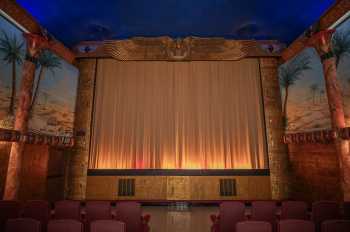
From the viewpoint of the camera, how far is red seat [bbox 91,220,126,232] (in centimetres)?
271

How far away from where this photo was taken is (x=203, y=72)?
10.4 metres

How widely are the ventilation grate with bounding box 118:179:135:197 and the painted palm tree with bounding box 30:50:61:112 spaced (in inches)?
178

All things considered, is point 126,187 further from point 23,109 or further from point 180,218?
point 23,109

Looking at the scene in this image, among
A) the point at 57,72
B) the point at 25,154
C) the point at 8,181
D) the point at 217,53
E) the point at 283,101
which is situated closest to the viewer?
the point at 8,181

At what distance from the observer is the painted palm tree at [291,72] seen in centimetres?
790

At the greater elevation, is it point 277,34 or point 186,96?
point 277,34

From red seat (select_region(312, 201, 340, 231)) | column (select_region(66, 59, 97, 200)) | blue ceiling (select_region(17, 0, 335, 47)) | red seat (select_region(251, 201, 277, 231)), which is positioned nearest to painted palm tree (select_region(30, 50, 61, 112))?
blue ceiling (select_region(17, 0, 335, 47))

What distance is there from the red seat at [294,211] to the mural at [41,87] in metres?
7.43

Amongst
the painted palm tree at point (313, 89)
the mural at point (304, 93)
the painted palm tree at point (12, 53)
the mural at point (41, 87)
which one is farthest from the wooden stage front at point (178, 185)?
the painted palm tree at point (12, 53)

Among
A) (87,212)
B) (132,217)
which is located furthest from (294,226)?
(87,212)

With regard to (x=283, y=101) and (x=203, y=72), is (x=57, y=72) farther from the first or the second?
(x=283, y=101)

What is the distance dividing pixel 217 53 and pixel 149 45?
127 inches

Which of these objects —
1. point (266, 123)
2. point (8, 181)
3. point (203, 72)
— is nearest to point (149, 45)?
point (203, 72)

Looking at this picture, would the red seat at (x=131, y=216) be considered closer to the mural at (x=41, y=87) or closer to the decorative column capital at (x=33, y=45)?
the mural at (x=41, y=87)
